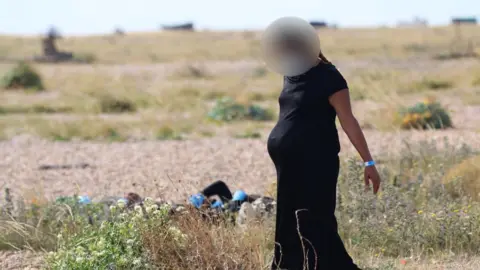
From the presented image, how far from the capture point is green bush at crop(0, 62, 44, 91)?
26.8 metres

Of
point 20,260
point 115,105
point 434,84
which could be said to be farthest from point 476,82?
point 20,260

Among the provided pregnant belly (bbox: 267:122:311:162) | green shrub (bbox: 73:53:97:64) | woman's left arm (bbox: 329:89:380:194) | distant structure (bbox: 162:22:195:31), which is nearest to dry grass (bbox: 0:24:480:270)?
pregnant belly (bbox: 267:122:311:162)

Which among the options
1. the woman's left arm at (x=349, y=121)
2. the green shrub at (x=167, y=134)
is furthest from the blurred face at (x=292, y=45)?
the green shrub at (x=167, y=134)

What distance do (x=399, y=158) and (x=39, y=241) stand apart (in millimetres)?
4036

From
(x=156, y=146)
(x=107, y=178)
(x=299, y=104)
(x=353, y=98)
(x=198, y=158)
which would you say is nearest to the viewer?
(x=299, y=104)

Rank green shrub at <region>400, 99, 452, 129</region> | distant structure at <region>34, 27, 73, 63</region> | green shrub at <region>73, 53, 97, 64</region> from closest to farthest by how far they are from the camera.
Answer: green shrub at <region>400, 99, 452, 129</region>
distant structure at <region>34, 27, 73, 63</region>
green shrub at <region>73, 53, 97, 64</region>

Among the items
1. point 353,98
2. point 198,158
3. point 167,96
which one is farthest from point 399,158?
point 167,96

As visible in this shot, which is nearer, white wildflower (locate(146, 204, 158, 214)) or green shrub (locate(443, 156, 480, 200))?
white wildflower (locate(146, 204, 158, 214))

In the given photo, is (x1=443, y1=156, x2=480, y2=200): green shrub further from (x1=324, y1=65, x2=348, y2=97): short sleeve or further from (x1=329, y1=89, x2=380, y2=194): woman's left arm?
(x1=324, y1=65, x2=348, y2=97): short sleeve

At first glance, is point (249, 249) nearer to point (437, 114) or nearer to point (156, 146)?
point (156, 146)

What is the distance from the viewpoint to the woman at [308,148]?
487cm

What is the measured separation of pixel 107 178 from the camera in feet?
33.6

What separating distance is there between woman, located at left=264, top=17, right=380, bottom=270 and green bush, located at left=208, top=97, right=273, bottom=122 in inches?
457

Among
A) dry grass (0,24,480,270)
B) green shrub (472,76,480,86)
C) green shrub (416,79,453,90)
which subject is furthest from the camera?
green shrub (416,79,453,90)
